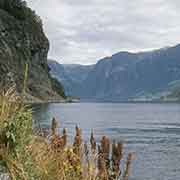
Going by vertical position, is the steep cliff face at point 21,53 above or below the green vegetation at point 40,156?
above

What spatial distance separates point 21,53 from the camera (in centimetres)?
17438

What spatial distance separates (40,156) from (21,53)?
168958 millimetres

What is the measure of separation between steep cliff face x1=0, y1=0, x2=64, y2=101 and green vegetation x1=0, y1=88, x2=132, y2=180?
13546cm

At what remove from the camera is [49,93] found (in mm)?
196875

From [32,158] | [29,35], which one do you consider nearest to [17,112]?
[32,158]

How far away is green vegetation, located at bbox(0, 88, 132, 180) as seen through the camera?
24.4 feet

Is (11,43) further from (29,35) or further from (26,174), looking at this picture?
(26,174)

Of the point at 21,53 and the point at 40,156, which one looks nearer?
the point at 40,156

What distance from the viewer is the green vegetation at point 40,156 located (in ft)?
24.4

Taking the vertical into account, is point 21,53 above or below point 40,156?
above

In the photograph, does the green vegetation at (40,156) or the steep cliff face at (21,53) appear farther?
the steep cliff face at (21,53)

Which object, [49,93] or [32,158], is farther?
[49,93]

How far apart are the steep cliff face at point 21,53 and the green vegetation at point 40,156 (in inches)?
5333

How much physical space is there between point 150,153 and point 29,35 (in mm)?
151649
